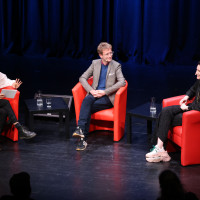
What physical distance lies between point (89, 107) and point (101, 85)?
1.48ft

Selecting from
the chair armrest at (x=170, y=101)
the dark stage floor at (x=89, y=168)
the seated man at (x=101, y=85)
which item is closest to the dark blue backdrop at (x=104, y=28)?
the seated man at (x=101, y=85)

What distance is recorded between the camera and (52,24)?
11.7 meters

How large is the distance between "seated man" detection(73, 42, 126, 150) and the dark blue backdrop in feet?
18.8

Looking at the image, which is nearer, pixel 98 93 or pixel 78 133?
pixel 78 133

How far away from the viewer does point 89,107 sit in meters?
4.63

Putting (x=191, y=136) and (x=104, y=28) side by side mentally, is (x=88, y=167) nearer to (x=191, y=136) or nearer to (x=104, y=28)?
(x=191, y=136)

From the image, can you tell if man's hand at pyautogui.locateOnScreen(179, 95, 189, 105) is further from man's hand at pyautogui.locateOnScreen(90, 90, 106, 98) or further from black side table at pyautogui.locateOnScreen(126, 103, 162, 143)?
man's hand at pyautogui.locateOnScreen(90, 90, 106, 98)

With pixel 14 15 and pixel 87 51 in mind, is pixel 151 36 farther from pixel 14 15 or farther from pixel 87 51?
pixel 14 15

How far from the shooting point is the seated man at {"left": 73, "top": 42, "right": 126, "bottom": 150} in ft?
15.1

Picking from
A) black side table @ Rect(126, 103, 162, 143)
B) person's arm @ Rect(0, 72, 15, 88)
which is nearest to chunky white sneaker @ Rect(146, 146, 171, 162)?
black side table @ Rect(126, 103, 162, 143)

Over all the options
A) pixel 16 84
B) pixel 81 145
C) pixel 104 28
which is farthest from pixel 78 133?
pixel 104 28

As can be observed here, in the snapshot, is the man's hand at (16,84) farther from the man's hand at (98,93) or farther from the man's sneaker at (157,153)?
the man's sneaker at (157,153)

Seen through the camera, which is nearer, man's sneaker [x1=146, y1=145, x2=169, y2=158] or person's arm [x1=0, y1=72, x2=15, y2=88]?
man's sneaker [x1=146, y1=145, x2=169, y2=158]

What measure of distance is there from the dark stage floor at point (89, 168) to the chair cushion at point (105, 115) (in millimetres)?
271
